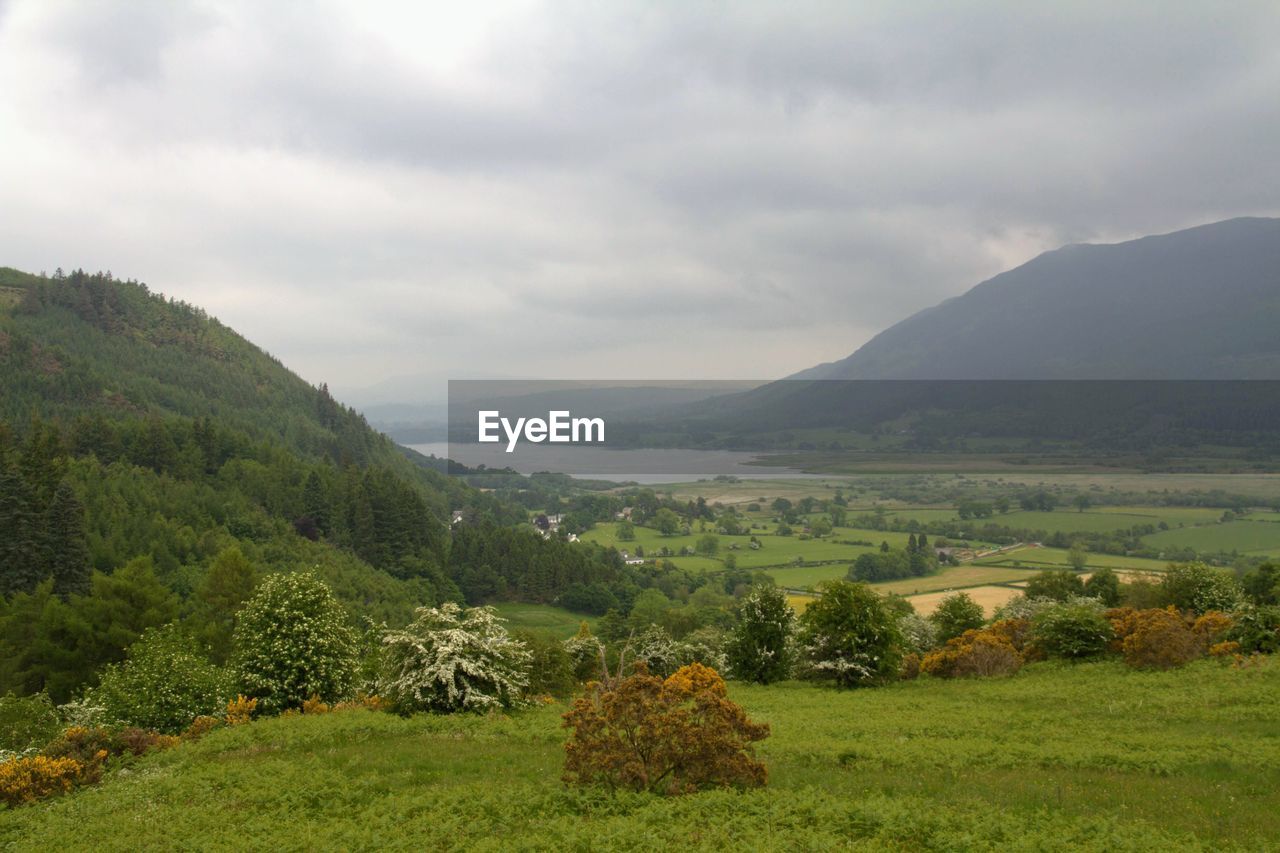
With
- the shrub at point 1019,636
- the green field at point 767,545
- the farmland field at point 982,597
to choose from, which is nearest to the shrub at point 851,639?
the shrub at point 1019,636

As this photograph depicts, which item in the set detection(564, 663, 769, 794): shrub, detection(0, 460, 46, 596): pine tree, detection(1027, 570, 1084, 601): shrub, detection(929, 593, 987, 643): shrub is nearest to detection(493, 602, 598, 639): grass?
detection(0, 460, 46, 596): pine tree

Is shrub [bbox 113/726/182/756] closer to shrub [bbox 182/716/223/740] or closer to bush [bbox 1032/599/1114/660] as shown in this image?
shrub [bbox 182/716/223/740]

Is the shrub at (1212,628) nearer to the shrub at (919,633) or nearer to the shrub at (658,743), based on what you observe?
the shrub at (919,633)

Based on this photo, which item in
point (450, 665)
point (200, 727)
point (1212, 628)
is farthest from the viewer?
point (1212, 628)

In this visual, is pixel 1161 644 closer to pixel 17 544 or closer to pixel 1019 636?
pixel 1019 636

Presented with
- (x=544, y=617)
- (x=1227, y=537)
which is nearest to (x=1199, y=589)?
(x=544, y=617)

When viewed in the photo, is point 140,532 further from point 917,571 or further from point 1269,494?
point 1269,494

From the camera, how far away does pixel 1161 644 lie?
85.7ft

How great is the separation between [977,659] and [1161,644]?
6251mm

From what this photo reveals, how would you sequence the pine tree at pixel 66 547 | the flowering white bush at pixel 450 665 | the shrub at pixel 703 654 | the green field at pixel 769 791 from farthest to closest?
the pine tree at pixel 66 547 < the shrub at pixel 703 654 < the flowering white bush at pixel 450 665 < the green field at pixel 769 791

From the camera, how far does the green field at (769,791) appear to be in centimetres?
1091

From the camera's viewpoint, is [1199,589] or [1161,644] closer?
[1161,644]

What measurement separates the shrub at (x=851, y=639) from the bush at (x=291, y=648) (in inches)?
719

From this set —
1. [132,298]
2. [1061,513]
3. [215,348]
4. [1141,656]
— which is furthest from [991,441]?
[132,298]
